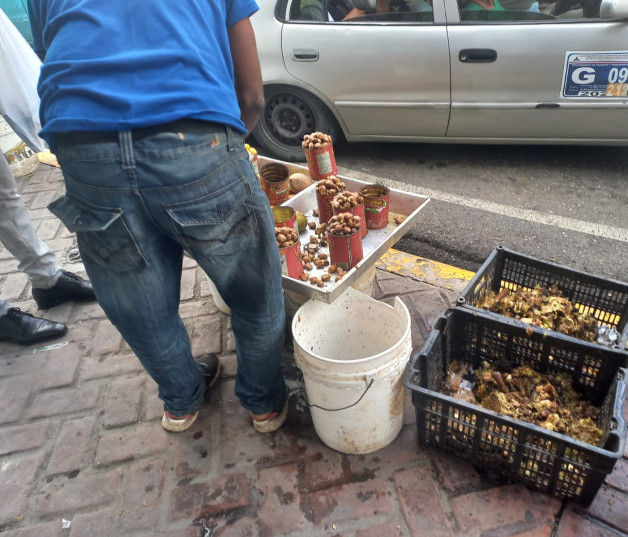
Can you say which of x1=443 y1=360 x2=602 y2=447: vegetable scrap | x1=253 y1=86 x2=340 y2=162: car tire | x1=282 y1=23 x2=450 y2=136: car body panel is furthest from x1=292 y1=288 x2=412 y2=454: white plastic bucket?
x1=253 y1=86 x2=340 y2=162: car tire

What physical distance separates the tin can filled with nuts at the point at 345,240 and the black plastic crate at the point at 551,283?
51 cm

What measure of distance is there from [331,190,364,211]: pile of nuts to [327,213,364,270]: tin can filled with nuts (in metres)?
0.05

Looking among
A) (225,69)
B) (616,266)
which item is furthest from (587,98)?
(225,69)

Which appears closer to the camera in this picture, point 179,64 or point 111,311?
point 179,64

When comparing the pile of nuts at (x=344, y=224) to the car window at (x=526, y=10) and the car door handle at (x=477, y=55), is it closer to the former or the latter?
the car door handle at (x=477, y=55)

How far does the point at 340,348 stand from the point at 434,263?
3.81 feet

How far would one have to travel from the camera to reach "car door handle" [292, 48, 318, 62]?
13.7ft

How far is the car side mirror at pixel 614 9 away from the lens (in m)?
3.43

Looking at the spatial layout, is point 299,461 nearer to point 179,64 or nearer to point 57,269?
point 179,64

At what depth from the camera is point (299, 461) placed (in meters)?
Result: 2.11

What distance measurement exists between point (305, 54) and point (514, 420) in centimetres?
351

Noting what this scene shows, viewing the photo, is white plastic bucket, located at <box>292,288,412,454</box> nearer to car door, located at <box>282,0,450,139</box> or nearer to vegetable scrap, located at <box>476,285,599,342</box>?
vegetable scrap, located at <box>476,285,599,342</box>

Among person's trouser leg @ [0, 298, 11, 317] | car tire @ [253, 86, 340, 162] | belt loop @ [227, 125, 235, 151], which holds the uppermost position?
belt loop @ [227, 125, 235, 151]

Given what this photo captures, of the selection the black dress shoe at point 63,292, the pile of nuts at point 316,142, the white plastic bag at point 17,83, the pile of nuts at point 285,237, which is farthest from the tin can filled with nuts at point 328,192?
the white plastic bag at point 17,83
